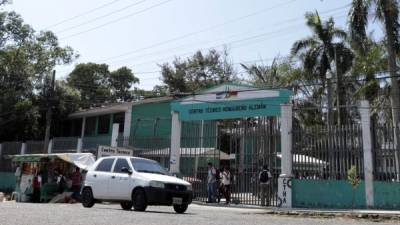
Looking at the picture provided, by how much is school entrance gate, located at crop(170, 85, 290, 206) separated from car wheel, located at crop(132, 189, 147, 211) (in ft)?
24.3

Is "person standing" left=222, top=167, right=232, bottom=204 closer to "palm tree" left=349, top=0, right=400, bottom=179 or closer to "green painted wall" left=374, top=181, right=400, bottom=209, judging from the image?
"green painted wall" left=374, top=181, right=400, bottom=209

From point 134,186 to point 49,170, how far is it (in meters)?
11.6

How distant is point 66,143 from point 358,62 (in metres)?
19.2

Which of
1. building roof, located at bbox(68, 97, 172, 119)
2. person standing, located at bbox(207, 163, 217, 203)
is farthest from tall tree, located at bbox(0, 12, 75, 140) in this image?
person standing, located at bbox(207, 163, 217, 203)

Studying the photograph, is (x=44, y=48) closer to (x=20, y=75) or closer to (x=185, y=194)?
(x=20, y=75)

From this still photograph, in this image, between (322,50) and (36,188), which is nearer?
(36,188)

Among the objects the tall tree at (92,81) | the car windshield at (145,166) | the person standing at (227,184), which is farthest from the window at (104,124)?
the car windshield at (145,166)

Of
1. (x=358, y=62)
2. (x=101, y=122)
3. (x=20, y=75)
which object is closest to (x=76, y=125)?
(x=101, y=122)

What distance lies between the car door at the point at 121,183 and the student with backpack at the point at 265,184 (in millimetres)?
6833

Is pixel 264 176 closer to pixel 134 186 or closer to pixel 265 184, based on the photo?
pixel 265 184

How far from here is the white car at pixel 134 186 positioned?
14039mm

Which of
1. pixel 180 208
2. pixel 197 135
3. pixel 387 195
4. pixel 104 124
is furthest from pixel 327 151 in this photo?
pixel 104 124

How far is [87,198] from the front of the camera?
16.2 m

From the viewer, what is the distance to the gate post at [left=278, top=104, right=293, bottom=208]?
19.8m
